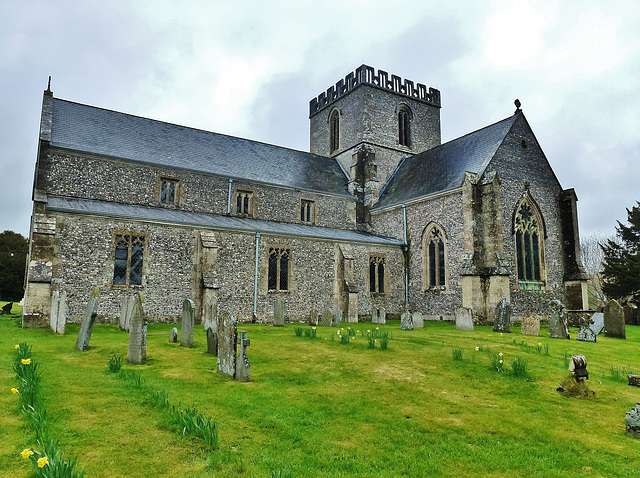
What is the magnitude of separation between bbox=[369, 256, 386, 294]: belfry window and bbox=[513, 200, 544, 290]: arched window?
6371mm

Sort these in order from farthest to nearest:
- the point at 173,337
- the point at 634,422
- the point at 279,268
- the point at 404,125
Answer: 1. the point at 404,125
2. the point at 279,268
3. the point at 173,337
4. the point at 634,422

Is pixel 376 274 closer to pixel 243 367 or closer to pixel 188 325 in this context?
pixel 188 325

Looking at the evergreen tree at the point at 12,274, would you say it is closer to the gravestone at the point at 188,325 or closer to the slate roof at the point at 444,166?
the slate roof at the point at 444,166

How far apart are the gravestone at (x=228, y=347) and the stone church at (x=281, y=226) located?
8199mm

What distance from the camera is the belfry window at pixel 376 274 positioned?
21328 millimetres

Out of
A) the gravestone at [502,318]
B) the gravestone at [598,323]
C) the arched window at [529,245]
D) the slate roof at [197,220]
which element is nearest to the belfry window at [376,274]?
the slate roof at [197,220]

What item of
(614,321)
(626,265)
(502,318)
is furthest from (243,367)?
(626,265)

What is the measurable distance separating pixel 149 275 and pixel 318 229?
9.19 meters

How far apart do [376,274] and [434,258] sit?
302cm

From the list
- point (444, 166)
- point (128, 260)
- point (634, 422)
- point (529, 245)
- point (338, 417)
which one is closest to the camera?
point (634, 422)

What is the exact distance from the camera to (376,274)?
2144cm

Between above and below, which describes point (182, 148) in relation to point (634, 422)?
above

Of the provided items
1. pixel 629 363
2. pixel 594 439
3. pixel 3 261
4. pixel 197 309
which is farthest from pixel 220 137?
pixel 3 261

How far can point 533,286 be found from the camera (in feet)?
66.1
